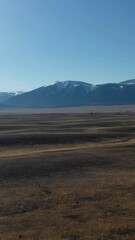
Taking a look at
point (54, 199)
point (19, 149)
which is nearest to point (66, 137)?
point (19, 149)

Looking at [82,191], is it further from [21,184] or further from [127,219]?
[127,219]

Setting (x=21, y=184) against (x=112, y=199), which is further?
(x=21, y=184)

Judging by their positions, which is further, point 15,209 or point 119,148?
point 119,148

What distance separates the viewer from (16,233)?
1745cm

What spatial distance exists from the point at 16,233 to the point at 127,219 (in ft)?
15.7

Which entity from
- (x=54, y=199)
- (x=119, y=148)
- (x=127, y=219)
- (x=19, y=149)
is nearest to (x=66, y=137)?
(x=19, y=149)

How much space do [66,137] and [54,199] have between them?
101 ft

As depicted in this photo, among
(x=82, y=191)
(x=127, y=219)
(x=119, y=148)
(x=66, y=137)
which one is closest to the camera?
(x=127, y=219)

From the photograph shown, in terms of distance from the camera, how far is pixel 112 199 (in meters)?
22.5

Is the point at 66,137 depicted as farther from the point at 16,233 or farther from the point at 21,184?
the point at 16,233

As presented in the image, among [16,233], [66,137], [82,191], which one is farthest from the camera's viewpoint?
[66,137]

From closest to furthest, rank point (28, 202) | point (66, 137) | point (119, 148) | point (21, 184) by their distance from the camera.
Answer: point (28, 202)
point (21, 184)
point (119, 148)
point (66, 137)

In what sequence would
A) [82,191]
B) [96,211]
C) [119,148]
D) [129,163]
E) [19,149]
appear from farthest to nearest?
1. [19,149]
2. [119,148]
3. [129,163]
4. [82,191]
5. [96,211]

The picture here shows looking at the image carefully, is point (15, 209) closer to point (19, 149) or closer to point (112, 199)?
point (112, 199)
